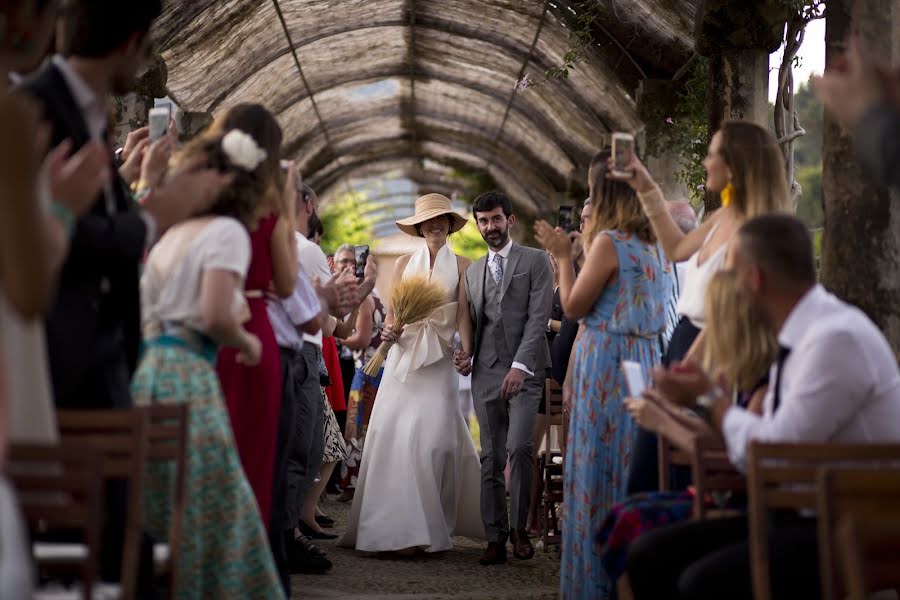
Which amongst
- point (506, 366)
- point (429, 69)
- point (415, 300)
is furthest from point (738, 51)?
point (429, 69)

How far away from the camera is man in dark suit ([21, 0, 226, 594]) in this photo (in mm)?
3744

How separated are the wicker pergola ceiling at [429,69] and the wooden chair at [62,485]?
333 inches

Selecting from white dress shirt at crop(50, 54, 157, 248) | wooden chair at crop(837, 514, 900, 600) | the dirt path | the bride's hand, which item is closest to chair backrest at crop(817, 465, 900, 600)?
wooden chair at crop(837, 514, 900, 600)

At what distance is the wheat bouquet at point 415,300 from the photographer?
8.47 metres

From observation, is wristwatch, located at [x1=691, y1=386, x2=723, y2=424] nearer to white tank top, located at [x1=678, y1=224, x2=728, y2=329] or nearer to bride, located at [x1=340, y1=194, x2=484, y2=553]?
white tank top, located at [x1=678, y1=224, x2=728, y2=329]

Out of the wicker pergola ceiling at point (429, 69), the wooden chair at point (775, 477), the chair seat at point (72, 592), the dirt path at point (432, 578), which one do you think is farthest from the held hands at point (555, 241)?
the wicker pergola ceiling at point (429, 69)

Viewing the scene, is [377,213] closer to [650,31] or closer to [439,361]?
[650,31]

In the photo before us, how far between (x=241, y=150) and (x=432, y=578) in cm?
334

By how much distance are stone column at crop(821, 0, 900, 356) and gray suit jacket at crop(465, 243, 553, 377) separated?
2.59 meters

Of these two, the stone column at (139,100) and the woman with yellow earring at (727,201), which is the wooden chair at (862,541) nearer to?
the woman with yellow earring at (727,201)

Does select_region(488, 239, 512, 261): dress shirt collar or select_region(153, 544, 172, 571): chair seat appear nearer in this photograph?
select_region(153, 544, 172, 571): chair seat

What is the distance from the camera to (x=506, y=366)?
8359 mm

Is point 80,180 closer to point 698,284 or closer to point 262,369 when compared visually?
point 262,369

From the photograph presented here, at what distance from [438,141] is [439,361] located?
17.6m
